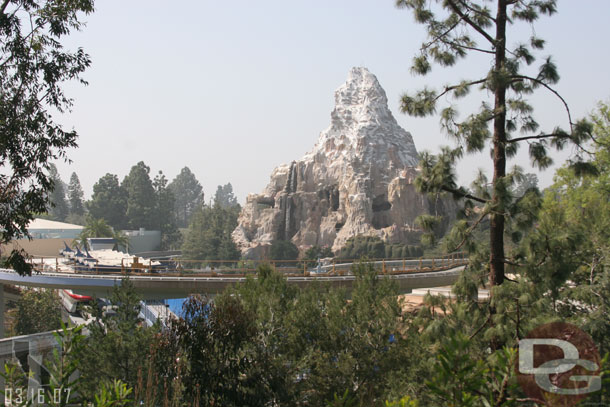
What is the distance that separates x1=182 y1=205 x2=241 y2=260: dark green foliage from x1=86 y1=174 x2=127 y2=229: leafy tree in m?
19.8

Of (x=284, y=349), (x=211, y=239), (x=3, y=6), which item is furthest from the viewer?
(x=211, y=239)

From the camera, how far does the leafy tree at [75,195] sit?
418 feet

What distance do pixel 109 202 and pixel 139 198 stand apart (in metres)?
5.55

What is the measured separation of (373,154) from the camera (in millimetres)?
85750

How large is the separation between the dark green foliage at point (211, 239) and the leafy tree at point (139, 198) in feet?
49.5

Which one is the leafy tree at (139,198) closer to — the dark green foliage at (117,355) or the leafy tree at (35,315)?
the leafy tree at (35,315)

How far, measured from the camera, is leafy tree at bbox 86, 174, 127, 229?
106m

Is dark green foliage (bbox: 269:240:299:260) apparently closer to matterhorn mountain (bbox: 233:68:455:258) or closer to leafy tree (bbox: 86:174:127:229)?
matterhorn mountain (bbox: 233:68:455:258)

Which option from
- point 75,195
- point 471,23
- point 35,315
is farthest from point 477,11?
point 75,195

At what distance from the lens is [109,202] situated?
106 meters

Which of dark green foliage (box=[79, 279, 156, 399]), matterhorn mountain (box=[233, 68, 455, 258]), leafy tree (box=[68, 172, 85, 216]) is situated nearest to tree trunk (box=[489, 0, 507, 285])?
dark green foliage (box=[79, 279, 156, 399])

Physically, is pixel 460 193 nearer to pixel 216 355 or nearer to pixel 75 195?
pixel 216 355

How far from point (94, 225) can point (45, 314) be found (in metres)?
33.4

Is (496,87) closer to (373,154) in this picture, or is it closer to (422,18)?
(422,18)
